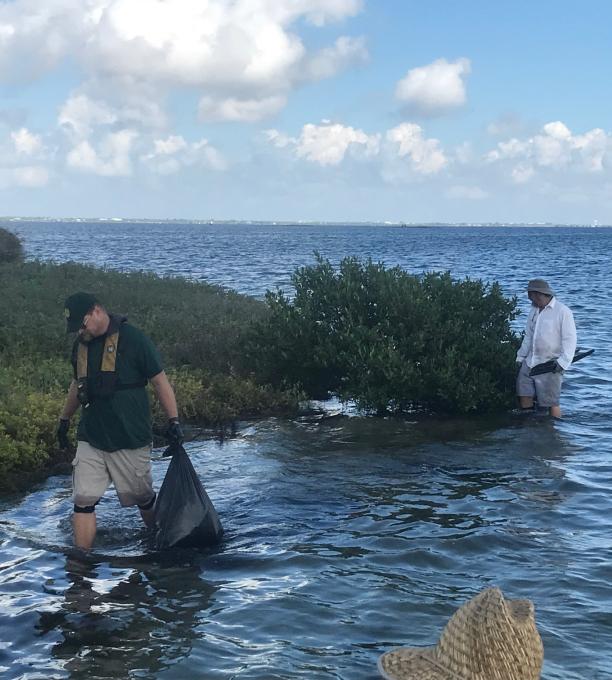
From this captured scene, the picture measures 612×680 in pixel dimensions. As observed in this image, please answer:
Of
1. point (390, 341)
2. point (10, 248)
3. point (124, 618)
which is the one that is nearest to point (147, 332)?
point (390, 341)

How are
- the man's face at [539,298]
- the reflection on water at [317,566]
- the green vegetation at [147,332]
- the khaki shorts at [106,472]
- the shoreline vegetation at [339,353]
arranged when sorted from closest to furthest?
the reflection on water at [317,566], the khaki shorts at [106,472], the green vegetation at [147,332], the man's face at [539,298], the shoreline vegetation at [339,353]

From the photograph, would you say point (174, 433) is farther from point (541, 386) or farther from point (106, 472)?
point (541, 386)

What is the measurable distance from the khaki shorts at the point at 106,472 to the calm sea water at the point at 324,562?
566mm

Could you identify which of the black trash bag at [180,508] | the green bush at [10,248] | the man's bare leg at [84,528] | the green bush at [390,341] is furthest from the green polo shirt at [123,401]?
the green bush at [10,248]

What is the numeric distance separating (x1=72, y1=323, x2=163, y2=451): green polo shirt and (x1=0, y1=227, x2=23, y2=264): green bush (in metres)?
23.3

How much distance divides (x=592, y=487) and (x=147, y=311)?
37.0 ft

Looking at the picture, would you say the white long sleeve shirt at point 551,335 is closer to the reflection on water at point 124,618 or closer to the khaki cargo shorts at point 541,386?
the khaki cargo shorts at point 541,386

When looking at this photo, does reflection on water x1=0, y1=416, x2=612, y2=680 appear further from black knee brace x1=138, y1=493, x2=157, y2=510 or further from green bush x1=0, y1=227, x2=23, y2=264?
green bush x1=0, y1=227, x2=23, y2=264

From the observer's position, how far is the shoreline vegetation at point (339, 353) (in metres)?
12.7

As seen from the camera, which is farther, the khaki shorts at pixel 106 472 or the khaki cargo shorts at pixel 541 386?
the khaki cargo shorts at pixel 541 386

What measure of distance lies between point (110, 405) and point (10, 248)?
969 inches

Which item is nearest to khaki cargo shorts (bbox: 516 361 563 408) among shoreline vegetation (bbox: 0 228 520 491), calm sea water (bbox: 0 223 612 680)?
shoreline vegetation (bbox: 0 228 520 491)

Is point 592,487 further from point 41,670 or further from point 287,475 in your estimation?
point 41,670

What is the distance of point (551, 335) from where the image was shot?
11.9 metres
